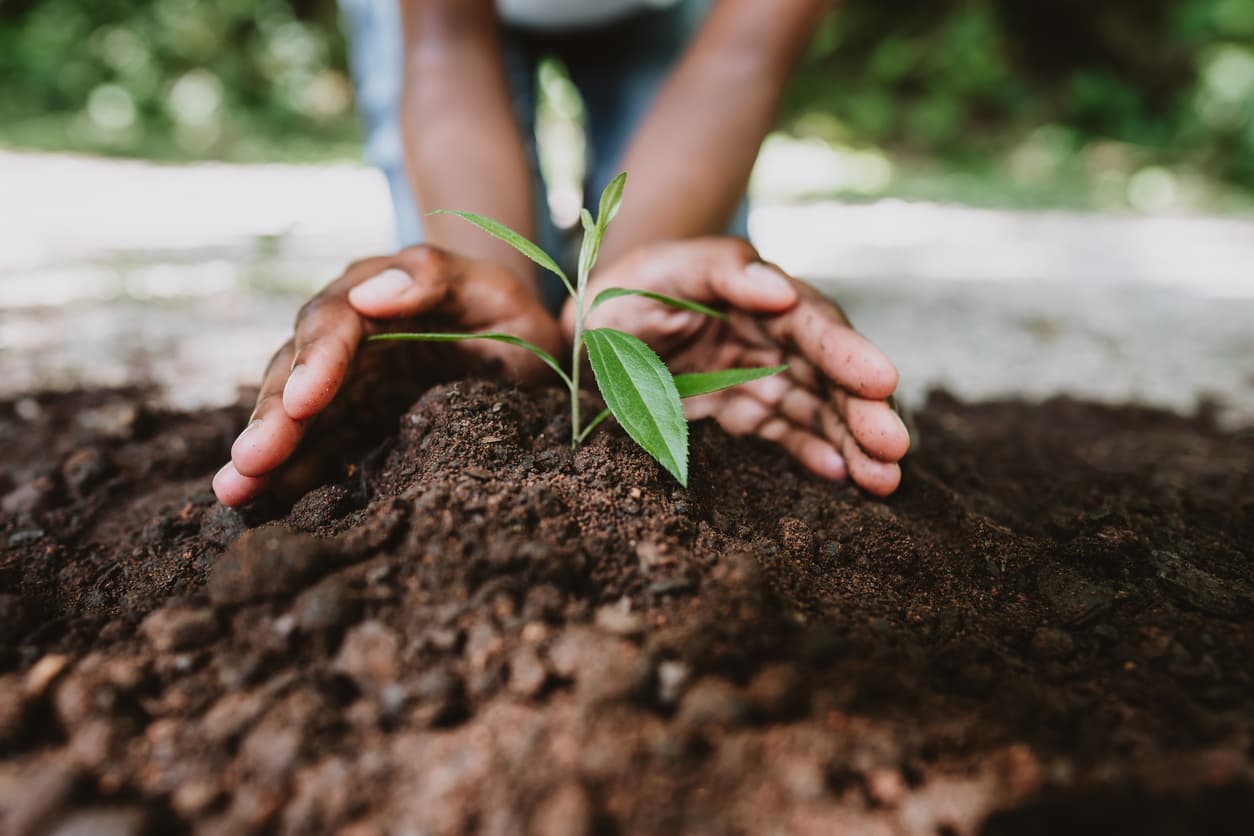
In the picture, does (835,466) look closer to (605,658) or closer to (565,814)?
(605,658)

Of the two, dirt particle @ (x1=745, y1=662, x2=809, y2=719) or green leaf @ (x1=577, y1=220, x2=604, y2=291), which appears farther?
green leaf @ (x1=577, y1=220, x2=604, y2=291)

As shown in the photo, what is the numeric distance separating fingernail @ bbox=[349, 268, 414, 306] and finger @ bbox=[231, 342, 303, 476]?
0.21m

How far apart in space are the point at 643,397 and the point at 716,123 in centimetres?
167

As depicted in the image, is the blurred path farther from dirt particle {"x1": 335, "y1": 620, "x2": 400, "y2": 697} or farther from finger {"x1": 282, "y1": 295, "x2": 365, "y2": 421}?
dirt particle {"x1": 335, "y1": 620, "x2": 400, "y2": 697}

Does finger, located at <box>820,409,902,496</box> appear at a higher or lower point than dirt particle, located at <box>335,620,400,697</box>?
higher

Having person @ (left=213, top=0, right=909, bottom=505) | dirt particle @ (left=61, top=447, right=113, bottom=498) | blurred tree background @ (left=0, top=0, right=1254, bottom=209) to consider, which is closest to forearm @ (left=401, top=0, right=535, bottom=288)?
person @ (left=213, top=0, right=909, bottom=505)

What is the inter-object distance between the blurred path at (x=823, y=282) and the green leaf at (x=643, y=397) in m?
1.55

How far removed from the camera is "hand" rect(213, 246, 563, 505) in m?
1.28

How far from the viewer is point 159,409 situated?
7.00 feet

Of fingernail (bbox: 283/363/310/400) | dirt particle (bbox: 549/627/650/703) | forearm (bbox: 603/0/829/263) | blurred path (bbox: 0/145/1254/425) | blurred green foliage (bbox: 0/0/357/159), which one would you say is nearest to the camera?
dirt particle (bbox: 549/627/650/703)

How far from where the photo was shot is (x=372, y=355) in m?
1.49

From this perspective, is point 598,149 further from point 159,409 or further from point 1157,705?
point 1157,705

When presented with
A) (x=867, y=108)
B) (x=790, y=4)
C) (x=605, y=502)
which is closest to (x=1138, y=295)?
(x=790, y=4)

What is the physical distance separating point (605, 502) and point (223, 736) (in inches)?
21.0
